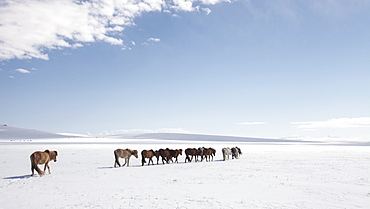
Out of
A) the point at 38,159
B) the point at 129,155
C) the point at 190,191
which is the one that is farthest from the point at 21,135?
the point at 190,191

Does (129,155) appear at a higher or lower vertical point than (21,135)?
lower

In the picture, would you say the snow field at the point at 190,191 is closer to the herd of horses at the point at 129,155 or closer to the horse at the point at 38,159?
the horse at the point at 38,159

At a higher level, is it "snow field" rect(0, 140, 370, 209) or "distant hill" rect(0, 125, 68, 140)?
"distant hill" rect(0, 125, 68, 140)

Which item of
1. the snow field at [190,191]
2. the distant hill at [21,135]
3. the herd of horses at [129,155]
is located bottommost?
the snow field at [190,191]

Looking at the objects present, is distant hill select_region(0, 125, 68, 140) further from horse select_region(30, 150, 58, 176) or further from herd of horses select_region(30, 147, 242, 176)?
horse select_region(30, 150, 58, 176)

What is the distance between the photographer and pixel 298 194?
11344 mm

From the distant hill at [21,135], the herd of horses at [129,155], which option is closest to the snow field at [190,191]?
the herd of horses at [129,155]

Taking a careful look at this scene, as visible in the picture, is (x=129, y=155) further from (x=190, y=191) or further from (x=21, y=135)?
(x=21, y=135)

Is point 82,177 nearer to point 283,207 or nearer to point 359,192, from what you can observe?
point 283,207

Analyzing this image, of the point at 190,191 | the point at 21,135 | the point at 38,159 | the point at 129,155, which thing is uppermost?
the point at 21,135

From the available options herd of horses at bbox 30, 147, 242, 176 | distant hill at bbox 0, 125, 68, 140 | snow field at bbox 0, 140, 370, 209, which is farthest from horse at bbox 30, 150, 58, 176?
distant hill at bbox 0, 125, 68, 140

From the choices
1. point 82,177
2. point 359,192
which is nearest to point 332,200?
point 359,192

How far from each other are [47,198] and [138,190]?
11.6 feet

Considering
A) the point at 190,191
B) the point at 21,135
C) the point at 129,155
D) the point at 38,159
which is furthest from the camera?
the point at 21,135
